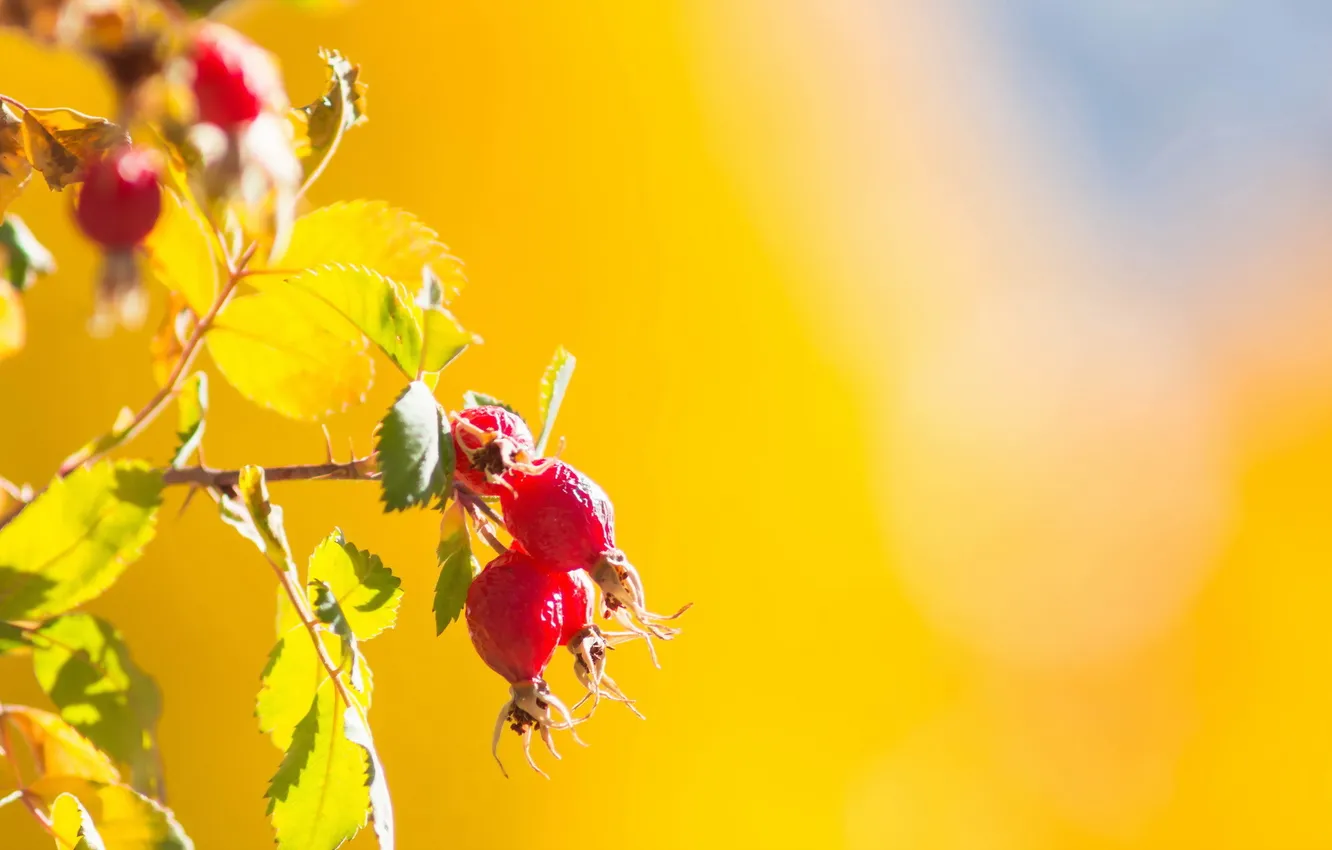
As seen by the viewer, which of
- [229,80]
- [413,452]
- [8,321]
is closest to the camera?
[229,80]

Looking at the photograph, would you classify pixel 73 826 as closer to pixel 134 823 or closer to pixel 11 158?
pixel 134 823

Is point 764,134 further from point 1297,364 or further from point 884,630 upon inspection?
point 1297,364

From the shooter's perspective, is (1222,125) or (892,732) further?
(1222,125)

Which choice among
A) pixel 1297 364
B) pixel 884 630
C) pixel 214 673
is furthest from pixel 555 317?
pixel 1297 364

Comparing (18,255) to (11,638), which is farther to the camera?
(18,255)

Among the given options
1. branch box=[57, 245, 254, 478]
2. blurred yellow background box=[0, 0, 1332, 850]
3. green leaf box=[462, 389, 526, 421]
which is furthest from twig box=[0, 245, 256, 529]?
blurred yellow background box=[0, 0, 1332, 850]

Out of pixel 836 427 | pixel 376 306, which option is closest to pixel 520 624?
pixel 376 306
